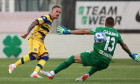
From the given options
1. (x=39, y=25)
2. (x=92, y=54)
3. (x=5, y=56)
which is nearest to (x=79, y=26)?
(x=5, y=56)

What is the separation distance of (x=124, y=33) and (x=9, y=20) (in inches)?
252

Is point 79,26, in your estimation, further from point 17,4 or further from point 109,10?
point 17,4

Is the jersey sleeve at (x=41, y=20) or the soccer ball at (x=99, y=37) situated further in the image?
the jersey sleeve at (x=41, y=20)

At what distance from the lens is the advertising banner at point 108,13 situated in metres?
22.9

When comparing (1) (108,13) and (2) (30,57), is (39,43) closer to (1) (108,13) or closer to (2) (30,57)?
(2) (30,57)

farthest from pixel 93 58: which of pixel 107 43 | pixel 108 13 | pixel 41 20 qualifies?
pixel 108 13

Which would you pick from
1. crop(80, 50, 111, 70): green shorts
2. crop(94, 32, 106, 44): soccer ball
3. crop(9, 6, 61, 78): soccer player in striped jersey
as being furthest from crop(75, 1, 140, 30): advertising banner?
crop(94, 32, 106, 44): soccer ball

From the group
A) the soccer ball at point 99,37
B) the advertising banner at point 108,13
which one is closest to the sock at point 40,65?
the soccer ball at point 99,37

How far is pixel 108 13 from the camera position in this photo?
22891 millimetres

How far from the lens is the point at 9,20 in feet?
84.4

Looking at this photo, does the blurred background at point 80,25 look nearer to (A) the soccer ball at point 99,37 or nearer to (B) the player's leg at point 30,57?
(B) the player's leg at point 30,57

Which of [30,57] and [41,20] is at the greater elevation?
[41,20]

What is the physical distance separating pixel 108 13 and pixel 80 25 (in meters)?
1.43

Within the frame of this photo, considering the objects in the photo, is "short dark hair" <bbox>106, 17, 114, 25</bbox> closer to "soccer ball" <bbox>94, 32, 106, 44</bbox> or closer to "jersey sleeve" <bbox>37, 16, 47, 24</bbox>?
"soccer ball" <bbox>94, 32, 106, 44</bbox>
